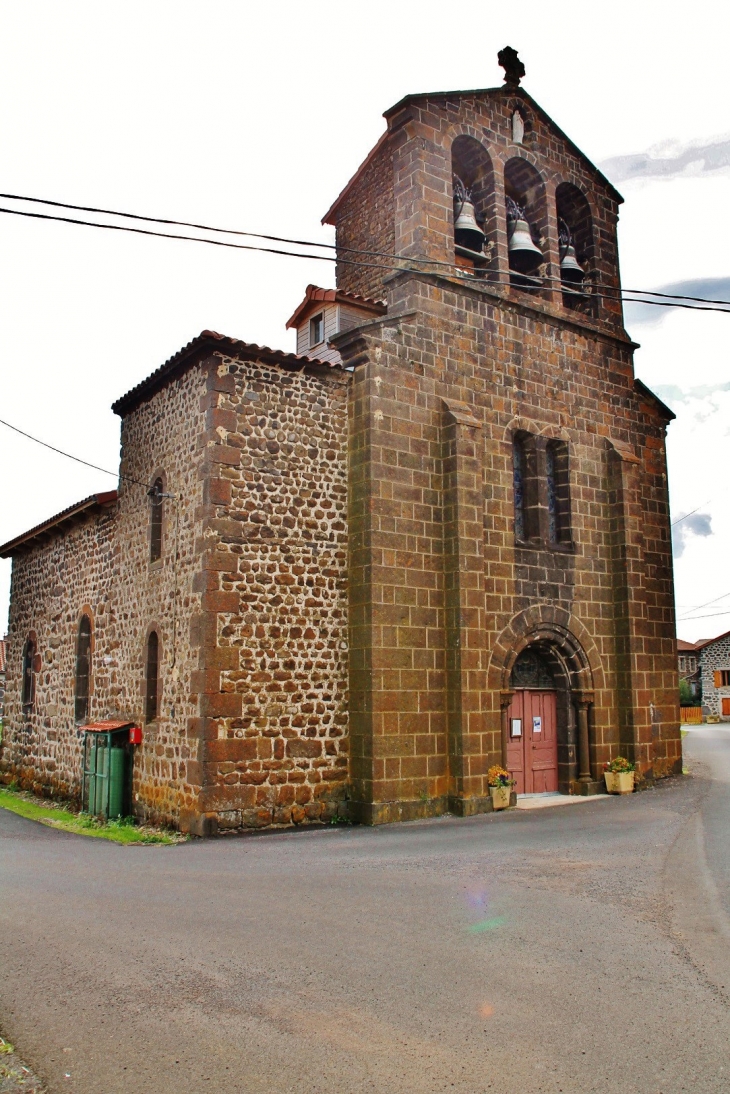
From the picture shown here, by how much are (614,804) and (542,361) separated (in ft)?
25.2

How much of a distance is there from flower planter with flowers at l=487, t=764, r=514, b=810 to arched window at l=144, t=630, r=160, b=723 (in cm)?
515

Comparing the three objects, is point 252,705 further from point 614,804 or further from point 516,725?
point 614,804

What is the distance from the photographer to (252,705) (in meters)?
11.6

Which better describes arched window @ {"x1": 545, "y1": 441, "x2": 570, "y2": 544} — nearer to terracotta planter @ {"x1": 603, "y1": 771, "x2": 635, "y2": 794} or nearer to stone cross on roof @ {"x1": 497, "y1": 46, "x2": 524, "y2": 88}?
→ terracotta planter @ {"x1": 603, "y1": 771, "x2": 635, "y2": 794}

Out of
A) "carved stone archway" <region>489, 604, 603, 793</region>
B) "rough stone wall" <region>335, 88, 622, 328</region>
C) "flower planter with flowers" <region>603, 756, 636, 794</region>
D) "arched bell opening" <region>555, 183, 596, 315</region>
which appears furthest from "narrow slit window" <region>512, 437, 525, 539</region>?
"flower planter with flowers" <region>603, 756, 636, 794</region>

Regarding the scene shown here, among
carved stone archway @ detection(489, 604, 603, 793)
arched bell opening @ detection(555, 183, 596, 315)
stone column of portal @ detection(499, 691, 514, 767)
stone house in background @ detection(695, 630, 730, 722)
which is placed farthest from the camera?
stone house in background @ detection(695, 630, 730, 722)

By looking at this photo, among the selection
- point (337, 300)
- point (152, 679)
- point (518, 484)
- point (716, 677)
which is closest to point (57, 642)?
point (152, 679)

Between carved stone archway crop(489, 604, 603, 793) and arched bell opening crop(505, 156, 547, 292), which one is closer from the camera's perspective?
carved stone archway crop(489, 604, 603, 793)

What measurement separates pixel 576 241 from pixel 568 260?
128cm

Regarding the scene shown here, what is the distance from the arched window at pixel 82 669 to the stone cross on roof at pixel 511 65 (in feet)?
41.9

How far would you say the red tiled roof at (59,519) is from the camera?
1535cm

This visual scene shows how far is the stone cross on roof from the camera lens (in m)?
15.9

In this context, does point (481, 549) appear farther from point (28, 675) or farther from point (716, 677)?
point (716, 677)

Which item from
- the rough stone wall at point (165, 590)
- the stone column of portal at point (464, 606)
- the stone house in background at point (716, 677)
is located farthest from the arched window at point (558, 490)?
the stone house in background at point (716, 677)
